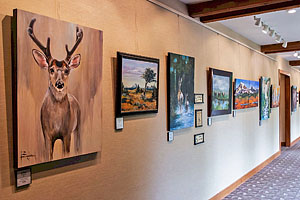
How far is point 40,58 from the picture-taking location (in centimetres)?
186

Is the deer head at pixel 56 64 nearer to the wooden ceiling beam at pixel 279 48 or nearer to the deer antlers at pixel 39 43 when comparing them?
the deer antlers at pixel 39 43

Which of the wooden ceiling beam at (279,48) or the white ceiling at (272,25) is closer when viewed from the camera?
the white ceiling at (272,25)

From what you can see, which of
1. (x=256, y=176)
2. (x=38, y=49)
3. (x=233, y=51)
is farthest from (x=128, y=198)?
(x=256, y=176)

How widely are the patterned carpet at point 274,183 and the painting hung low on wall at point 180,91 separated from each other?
6.28ft

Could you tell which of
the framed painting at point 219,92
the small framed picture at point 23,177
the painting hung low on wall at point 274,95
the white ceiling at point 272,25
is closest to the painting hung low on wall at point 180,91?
the framed painting at point 219,92

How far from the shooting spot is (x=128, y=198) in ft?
8.77

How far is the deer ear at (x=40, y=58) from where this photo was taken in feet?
5.97

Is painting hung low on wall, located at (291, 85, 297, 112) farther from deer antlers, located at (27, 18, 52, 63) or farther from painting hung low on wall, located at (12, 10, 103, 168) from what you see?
deer antlers, located at (27, 18, 52, 63)

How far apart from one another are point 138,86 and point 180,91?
85cm

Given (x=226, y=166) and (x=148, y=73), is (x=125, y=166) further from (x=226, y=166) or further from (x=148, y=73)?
→ (x=226, y=166)

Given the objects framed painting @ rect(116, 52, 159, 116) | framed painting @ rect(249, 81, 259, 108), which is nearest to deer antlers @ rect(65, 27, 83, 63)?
framed painting @ rect(116, 52, 159, 116)

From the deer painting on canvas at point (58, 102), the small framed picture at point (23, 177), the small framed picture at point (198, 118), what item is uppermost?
the deer painting on canvas at point (58, 102)

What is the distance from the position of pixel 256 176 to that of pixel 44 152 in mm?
5134

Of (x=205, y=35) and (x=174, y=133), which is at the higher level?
(x=205, y=35)
